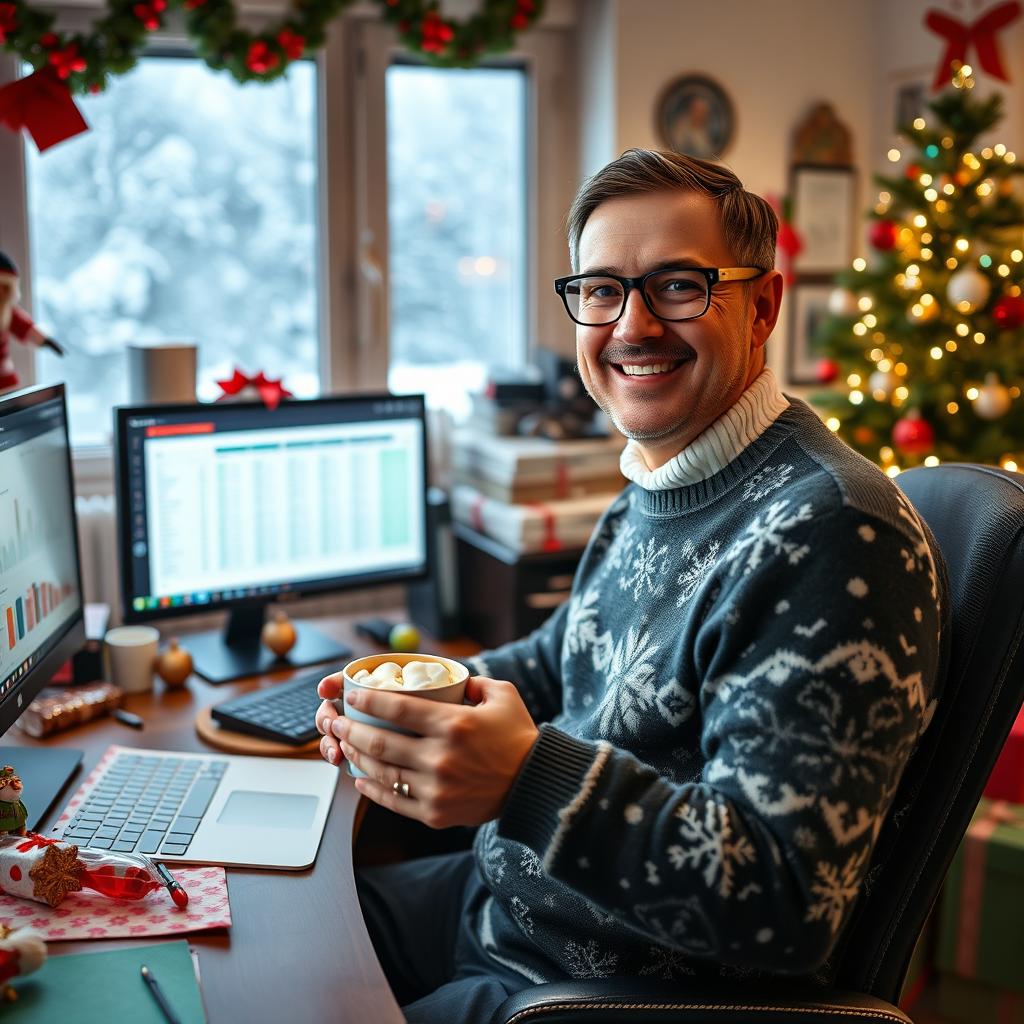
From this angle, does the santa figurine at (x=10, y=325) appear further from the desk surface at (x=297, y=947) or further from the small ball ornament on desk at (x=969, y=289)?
the small ball ornament on desk at (x=969, y=289)

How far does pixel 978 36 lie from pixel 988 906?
6.53 ft

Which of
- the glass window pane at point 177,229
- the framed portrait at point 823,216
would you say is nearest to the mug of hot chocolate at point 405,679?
the glass window pane at point 177,229

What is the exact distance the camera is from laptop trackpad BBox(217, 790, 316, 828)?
1.32 metres

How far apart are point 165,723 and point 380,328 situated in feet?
4.36

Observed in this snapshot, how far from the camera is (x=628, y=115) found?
111 inches

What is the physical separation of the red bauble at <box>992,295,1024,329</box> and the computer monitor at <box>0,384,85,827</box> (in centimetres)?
214

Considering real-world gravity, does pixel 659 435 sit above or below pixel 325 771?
above

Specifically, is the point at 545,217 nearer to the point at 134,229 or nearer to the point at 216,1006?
the point at 134,229

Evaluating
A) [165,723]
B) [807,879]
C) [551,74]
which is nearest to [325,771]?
[165,723]

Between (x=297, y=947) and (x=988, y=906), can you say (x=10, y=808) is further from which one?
(x=988, y=906)

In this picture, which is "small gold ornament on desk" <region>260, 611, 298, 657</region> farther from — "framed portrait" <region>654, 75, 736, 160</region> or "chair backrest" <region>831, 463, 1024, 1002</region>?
"framed portrait" <region>654, 75, 736, 160</region>

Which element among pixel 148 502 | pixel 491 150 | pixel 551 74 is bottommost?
pixel 148 502

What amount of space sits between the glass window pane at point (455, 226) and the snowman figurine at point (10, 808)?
174cm

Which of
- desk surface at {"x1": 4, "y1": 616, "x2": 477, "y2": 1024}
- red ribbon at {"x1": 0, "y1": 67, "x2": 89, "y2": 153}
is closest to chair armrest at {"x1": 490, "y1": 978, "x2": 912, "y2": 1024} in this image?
desk surface at {"x1": 4, "y1": 616, "x2": 477, "y2": 1024}
